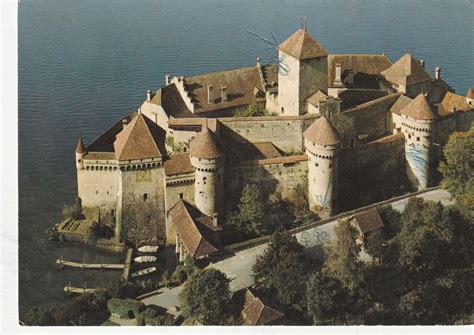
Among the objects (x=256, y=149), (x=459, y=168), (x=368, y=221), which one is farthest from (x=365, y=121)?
(x=368, y=221)

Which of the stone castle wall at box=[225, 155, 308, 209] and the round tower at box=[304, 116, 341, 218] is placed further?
the stone castle wall at box=[225, 155, 308, 209]

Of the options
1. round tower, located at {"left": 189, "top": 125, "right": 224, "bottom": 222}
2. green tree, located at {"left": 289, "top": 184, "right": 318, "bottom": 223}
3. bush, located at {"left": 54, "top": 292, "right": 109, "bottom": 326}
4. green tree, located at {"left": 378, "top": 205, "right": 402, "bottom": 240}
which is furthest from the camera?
green tree, located at {"left": 289, "top": 184, "right": 318, "bottom": 223}

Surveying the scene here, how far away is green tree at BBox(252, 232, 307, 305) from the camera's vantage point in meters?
43.2

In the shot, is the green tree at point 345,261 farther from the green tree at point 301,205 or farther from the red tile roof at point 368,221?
the green tree at point 301,205

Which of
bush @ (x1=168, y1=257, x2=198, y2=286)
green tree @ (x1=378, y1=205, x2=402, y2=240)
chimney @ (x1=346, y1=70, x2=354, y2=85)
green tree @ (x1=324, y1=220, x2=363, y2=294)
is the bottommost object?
bush @ (x1=168, y1=257, x2=198, y2=286)

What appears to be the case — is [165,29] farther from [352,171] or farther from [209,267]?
[209,267]

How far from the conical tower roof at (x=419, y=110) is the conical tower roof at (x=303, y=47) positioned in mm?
6527

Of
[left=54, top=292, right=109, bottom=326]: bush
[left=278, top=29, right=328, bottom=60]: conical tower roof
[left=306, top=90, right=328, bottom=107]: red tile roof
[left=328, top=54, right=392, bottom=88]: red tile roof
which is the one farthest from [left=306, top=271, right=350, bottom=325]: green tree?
[left=328, top=54, right=392, bottom=88]: red tile roof

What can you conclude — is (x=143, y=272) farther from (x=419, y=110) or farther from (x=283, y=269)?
(x=419, y=110)

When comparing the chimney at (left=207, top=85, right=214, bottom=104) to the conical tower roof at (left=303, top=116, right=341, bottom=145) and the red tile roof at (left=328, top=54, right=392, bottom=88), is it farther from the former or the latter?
the conical tower roof at (left=303, top=116, right=341, bottom=145)

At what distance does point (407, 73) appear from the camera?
5728 cm

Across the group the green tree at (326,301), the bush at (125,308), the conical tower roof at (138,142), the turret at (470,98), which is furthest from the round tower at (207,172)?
the turret at (470,98)

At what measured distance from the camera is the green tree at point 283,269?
4319 cm

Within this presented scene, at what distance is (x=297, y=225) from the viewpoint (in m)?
49.6
